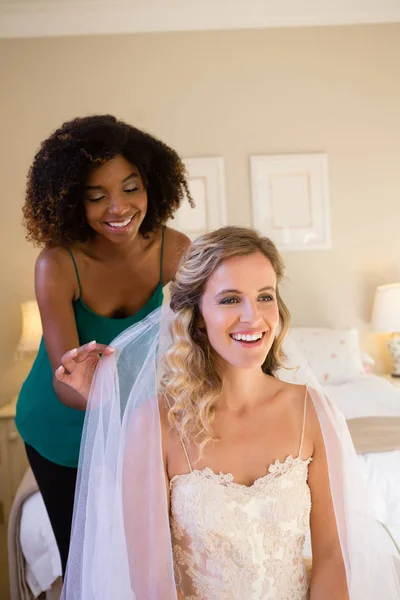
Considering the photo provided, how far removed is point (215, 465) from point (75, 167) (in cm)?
81

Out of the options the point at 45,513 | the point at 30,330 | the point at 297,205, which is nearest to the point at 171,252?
the point at 45,513

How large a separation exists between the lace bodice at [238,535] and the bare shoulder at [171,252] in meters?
0.68

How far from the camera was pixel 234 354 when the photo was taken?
150cm

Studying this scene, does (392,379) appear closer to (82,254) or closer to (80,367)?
(82,254)

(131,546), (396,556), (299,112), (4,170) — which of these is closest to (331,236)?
(299,112)

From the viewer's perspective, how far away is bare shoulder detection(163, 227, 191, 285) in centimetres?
197

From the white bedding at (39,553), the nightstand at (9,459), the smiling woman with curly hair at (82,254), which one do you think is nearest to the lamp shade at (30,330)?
the nightstand at (9,459)

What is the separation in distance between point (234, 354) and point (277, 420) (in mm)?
197

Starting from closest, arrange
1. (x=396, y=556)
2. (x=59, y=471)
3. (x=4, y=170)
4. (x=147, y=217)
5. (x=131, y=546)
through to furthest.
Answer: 1. (x=131, y=546)
2. (x=396, y=556)
3. (x=59, y=471)
4. (x=147, y=217)
5. (x=4, y=170)

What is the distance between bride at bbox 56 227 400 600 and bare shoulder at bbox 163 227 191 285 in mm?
343

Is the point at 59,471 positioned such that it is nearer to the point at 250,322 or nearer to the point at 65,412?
the point at 65,412

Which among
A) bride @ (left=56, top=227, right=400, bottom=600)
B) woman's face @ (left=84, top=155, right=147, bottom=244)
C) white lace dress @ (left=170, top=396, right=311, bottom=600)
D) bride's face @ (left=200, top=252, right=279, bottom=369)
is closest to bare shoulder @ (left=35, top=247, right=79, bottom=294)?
woman's face @ (left=84, top=155, right=147, bottom=244)

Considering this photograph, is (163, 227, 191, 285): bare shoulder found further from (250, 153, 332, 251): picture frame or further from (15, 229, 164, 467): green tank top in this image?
(250, 153, 332, 251): picture frame

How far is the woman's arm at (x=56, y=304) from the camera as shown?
1.70 metres
